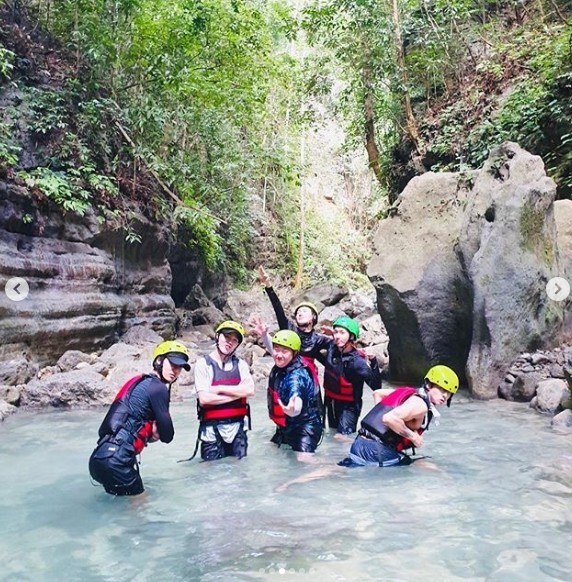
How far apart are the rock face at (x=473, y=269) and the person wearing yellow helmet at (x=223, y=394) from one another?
489cm

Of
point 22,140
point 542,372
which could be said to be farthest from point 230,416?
point 22,140

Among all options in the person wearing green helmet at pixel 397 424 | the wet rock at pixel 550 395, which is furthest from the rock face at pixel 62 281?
the wet rock at pixel 550 395

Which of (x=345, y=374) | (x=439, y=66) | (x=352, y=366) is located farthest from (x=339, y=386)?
(x=439, y=66)

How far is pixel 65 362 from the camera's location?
10.5m

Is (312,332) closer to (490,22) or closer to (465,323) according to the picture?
(465,323)

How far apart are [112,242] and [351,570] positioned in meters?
11.1

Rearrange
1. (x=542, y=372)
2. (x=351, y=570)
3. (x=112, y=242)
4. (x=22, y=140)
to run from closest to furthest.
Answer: (x=351, y=570) < (x=542, y=372) < (x=22, y=140) < (x=112, y=242)

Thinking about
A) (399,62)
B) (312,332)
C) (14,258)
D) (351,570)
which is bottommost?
(351,570)

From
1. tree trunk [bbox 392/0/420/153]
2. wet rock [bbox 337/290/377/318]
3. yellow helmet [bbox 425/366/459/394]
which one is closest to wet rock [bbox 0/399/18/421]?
yellow helmet [bbox 425/366/459/394]

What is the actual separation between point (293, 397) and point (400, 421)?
1064 mm

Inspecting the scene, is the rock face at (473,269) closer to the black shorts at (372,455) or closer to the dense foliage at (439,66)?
the dense foliage at (439,66)

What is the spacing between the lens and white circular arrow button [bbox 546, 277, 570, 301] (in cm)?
935

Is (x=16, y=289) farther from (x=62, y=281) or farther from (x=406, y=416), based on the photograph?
(x=406, y=416)

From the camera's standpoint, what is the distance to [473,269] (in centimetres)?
922
